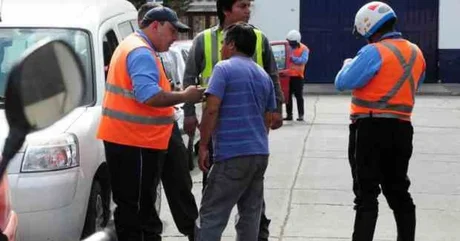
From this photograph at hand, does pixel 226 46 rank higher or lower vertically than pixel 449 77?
higher

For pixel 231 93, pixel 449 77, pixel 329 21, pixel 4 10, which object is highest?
pixel 4 10

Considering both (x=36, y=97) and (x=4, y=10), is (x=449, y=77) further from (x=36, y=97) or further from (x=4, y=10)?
(x=36, y=97)

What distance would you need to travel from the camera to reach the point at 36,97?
76.7 inches

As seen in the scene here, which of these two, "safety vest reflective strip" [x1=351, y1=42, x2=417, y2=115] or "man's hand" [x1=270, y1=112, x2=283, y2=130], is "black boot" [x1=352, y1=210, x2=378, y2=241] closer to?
"safety vest reflective strip" [x1=351, y1=42, x2=417, y2=115]

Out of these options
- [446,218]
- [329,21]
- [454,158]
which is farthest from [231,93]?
[329,21]

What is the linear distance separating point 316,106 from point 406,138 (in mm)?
13829

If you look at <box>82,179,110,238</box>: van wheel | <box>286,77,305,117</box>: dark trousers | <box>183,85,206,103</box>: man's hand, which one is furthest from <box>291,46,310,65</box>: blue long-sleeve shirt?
<box>183,85,206,103</box>: man's hand

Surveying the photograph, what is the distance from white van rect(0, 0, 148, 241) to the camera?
17.1 ft

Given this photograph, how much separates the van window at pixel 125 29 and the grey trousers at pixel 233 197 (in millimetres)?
2304

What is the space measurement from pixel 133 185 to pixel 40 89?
346 cm

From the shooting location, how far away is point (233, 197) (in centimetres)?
537

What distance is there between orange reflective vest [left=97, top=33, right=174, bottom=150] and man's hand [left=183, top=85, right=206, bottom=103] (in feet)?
0.54

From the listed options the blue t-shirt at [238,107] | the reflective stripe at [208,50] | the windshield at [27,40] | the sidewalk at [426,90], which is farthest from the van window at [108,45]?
the sidewalk at [426,90]

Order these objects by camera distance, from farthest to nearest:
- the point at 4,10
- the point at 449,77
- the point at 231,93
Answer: the point at 449,77 → the point at 4,10 → the point at 231,93
